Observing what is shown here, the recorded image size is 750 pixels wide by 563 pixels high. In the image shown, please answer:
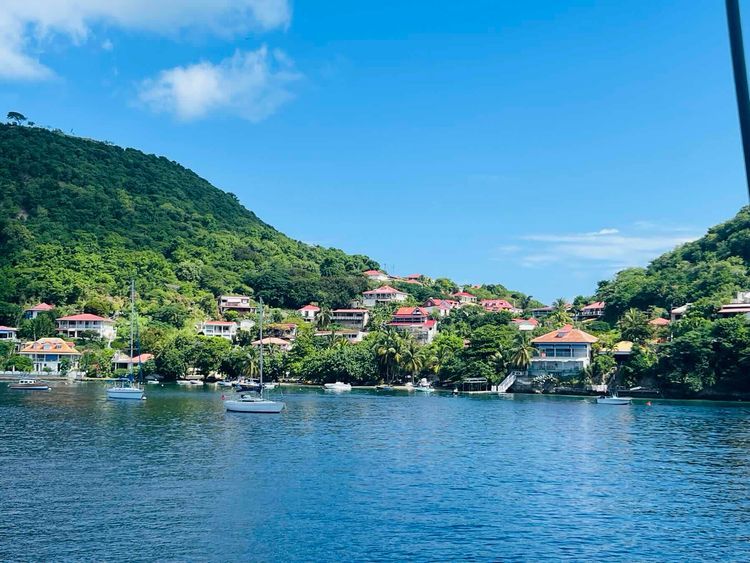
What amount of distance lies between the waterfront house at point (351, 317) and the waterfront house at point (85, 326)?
40319 mm

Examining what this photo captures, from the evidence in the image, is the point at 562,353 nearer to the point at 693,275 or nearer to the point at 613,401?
the point at 613,401

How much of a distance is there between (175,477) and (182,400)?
1611 inches

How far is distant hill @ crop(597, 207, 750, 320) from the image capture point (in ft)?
310

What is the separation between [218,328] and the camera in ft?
401

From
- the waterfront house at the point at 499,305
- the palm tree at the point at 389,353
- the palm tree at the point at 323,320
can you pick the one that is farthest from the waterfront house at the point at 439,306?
the palm tree at the point at 389,353

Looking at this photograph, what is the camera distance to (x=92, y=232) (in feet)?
482

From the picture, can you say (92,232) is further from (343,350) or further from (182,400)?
(182,400)

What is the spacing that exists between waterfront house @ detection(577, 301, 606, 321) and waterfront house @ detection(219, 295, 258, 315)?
204 feet

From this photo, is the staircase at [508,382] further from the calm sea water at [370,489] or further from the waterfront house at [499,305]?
the waterfront house at [499,305]

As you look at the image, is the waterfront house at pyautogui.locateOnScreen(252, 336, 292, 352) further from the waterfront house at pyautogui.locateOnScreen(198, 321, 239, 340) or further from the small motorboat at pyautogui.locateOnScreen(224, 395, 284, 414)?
the small motorboat at pyautogui.locateOnScreen(224, 395, 284, 414)

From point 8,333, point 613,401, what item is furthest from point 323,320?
point 613,401

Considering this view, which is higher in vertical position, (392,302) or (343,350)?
(392,302)

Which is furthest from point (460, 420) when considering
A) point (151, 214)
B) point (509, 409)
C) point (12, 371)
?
point (151, 214)

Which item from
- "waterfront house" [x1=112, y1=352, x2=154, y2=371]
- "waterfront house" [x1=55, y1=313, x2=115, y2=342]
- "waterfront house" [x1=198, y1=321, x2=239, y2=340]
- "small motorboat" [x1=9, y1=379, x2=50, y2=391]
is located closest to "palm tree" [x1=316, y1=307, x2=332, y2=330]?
"waterfront house" [x1=198, y1=321, x2=239, y2=340]
